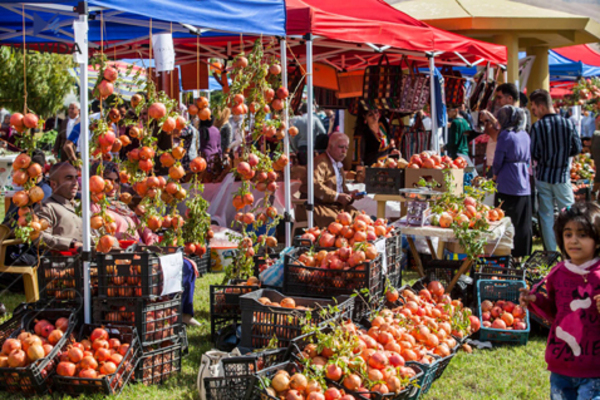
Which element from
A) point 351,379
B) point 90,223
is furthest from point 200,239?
point 351,379

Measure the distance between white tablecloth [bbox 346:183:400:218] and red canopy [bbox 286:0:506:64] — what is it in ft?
5.68

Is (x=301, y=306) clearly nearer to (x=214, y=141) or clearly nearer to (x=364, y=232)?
(x=364, y=232)

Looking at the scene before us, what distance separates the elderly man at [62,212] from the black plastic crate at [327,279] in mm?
1677

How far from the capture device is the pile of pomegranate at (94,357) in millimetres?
3250

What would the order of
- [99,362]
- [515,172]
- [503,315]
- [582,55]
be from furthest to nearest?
[582,55] → [515,172] → [503,315] → [99,362]

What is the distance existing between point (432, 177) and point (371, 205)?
64.1 inches

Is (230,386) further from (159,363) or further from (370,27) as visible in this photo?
(370,27)

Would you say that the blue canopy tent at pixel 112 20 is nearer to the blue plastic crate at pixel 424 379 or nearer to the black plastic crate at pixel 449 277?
the blue plastic crate at pixel 424 379

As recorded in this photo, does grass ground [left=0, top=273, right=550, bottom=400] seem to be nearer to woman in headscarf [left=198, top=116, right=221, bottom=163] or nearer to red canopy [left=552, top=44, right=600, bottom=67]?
woman in headscarf [left=198, top=116, right=221, bottom=163]

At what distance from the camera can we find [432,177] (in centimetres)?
588

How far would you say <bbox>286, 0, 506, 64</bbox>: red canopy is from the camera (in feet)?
17.0

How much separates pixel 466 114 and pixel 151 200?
8370 millimetres

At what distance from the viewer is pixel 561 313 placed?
272cm

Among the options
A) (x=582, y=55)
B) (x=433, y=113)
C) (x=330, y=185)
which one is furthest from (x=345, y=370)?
(x=582, y=55)
